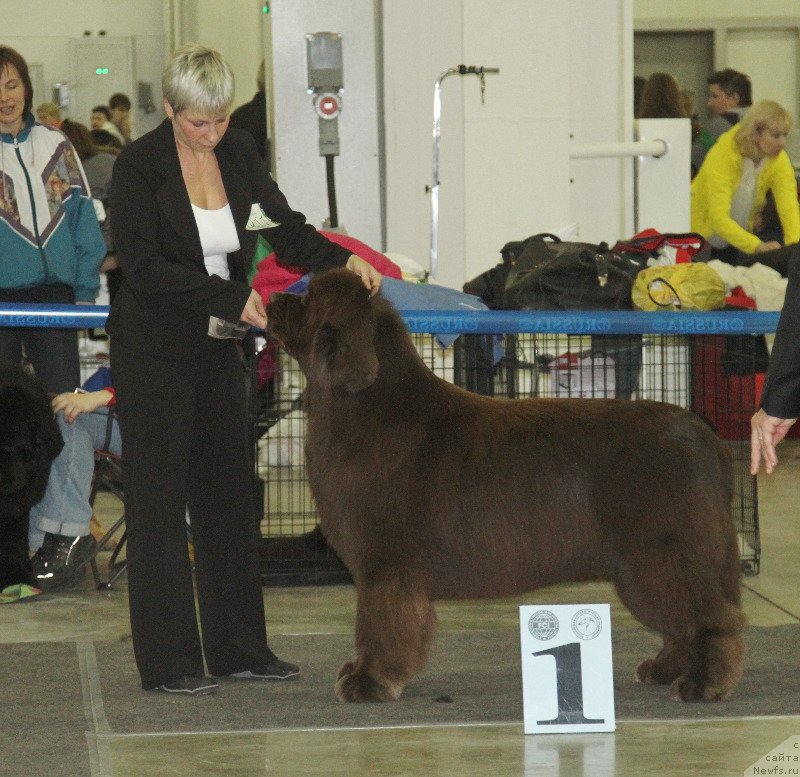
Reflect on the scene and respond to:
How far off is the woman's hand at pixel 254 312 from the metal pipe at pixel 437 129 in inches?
166

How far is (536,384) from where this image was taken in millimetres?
5469

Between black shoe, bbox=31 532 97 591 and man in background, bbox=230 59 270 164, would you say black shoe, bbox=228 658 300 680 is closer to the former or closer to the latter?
black shoe, bbox=31 532 97 591

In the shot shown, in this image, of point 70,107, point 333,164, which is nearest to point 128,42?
point 70,107

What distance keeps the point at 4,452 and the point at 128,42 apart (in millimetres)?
11544

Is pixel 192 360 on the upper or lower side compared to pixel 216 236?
lower

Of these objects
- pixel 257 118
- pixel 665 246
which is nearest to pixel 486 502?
pixel 665 246

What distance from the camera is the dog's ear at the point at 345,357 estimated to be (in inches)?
139

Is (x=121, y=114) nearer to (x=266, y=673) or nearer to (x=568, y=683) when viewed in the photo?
(x=266, y=673)

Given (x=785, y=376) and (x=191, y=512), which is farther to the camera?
(x=191, y=512)

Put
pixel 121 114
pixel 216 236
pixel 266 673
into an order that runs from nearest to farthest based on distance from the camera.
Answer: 1. pixel 216 236
2. pixel 266 673
3. pixel 121 114

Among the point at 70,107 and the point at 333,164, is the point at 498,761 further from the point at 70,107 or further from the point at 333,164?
the point at 70,107

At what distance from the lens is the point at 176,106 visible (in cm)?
357

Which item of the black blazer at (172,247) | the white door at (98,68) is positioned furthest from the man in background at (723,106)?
the white door at (98,68)

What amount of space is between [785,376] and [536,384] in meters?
2.82
